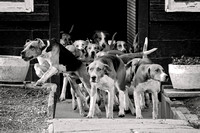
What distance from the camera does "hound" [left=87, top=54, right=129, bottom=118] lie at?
436 inches

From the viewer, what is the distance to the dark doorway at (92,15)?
19.5 meters

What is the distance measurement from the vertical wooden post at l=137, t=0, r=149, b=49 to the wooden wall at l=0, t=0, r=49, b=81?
2.13 metres

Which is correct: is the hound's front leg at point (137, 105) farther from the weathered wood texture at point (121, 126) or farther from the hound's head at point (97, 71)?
the weathered wood texture at point (121, 126)

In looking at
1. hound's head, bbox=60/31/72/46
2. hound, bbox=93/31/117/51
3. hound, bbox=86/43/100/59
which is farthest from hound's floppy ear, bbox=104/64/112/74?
hound's head, bbox=60/31/72/46

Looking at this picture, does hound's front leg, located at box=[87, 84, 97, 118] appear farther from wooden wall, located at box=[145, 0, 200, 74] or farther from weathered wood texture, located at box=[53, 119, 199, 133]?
wooden wall, located at box=[145, 0, 200, 74]

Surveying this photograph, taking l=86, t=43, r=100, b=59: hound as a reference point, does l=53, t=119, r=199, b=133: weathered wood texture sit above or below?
below

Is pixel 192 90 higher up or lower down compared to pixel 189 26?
lower down

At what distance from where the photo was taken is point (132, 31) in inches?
590

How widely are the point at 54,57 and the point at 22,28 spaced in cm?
217

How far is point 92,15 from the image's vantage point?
19688 mm

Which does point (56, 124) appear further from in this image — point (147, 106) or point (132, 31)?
point (132, 31)

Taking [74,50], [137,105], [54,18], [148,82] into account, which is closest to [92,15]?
[74,50]

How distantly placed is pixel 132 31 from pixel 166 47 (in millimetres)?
1070

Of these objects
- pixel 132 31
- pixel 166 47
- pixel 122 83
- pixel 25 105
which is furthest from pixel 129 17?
pixel 25 105
